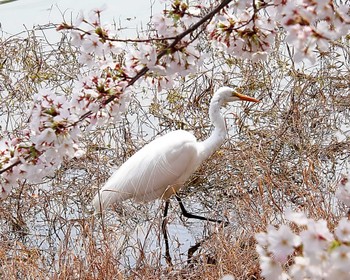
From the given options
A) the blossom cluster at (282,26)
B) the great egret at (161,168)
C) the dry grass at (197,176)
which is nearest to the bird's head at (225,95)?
the great egret at (161,168)

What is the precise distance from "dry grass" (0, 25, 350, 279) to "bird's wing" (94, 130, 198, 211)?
11 centimetres

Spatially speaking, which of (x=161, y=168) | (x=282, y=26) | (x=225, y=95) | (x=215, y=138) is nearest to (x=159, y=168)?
(x=161, y=168)

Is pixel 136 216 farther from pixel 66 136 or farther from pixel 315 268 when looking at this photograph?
pixel 315 268

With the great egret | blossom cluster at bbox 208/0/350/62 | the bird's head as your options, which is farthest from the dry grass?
blossom cluster at bbox 208/0/350/62

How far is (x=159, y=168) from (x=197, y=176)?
52 centimetres

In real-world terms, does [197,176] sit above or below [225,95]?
below

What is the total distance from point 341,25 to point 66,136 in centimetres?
46

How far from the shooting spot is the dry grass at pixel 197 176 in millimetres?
2307

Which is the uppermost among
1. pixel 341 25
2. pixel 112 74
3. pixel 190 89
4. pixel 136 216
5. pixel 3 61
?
pixel 3 61

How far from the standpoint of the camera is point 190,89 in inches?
168

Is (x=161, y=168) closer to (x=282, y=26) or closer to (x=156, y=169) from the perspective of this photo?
(x=156, y=169)

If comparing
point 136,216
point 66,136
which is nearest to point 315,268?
point 66,136

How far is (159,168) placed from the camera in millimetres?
2998

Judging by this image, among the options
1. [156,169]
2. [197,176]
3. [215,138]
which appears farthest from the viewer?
[197,176]
